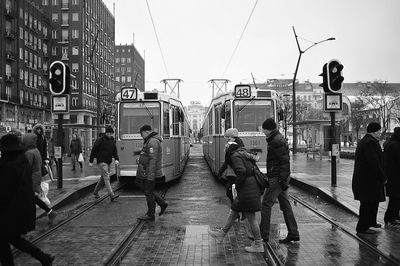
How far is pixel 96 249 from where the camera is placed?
690 cm

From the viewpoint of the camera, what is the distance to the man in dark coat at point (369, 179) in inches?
295

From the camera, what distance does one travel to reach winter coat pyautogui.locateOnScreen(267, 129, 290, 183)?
6.99 meters

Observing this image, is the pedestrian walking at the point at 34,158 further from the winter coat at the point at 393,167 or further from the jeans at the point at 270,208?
the winter coat at the point at 393,167

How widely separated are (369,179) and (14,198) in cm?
565

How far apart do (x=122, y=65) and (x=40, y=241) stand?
455ft

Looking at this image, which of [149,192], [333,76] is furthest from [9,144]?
[333,76]

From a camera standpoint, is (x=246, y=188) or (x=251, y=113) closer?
(x=246, y=188)

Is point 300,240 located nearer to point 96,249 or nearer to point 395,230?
point 395,230

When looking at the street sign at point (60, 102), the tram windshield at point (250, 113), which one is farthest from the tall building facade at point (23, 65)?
the tram windshield at point (250, 113)

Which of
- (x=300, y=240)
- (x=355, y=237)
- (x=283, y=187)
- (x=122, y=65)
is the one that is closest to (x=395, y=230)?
(x=355, y=237)

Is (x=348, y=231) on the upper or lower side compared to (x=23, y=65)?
lower

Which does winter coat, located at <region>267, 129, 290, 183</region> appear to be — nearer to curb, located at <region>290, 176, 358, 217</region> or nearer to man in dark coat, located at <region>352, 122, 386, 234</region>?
man in dark coat, located at <region>352, 122, 386, 234</region>

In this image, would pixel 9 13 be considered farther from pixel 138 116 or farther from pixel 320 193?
pixel 320 193

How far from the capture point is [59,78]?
13.1 metres
